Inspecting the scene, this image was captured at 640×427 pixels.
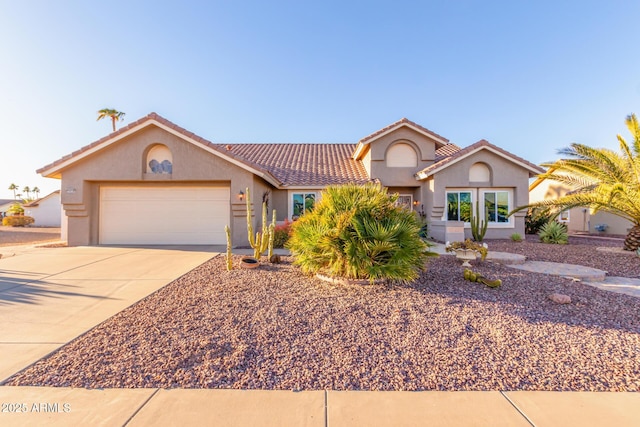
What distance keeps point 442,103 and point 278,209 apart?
42.1ft

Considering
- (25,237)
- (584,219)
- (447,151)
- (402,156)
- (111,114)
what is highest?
(111,114)

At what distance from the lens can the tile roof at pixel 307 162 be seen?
16750mm

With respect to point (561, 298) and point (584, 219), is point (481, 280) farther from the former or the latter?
point (584, 219)

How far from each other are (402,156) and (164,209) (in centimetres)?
1291

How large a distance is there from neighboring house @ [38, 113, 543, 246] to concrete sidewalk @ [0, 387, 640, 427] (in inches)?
384

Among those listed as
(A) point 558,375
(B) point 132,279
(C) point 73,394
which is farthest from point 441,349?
(B) point 132,279

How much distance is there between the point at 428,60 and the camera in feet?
54.6

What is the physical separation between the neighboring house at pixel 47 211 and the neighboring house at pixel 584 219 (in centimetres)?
4622

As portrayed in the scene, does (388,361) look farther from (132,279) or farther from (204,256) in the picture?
(204,256)

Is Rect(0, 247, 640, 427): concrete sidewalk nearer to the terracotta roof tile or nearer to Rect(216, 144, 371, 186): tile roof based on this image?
Rect(216, 144, 371, 186): tile roof

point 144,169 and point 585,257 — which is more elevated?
point 144,169

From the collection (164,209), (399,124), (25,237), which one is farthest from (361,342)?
(25,237)

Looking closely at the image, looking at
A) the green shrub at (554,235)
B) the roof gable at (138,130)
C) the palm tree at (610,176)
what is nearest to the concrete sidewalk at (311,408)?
the palm tree at (610,176)

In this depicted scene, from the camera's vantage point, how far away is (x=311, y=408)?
2779 millimetres
